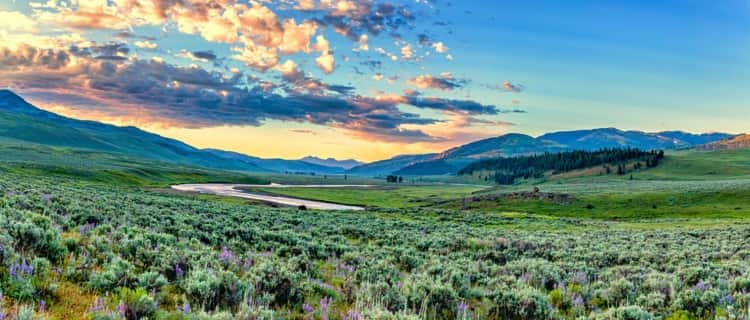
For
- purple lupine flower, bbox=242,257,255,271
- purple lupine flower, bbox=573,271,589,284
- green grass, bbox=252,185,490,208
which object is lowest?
green grass, bbox=252,185,490,208

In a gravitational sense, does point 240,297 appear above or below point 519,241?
above

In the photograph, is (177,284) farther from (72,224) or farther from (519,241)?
(519,241)

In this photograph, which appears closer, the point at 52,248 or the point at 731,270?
the point at 52,248

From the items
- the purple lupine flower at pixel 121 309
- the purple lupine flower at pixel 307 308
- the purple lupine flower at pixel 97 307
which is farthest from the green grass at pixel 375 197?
the purple lupine flower at pixel 121 309

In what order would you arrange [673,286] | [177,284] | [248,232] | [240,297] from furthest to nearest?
[248,232]
[673,286]
[177,284]
[240,297]

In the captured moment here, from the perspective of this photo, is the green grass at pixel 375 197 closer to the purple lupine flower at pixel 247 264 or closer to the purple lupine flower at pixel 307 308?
the purple lupine flower at pixel 247 264

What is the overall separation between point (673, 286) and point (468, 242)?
38.2 feet

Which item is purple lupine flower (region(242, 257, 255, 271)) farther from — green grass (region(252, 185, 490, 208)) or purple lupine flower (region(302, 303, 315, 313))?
green grass (region(252, 185, 490, 208))

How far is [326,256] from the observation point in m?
14.9

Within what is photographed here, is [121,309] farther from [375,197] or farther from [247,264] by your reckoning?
[375,197]

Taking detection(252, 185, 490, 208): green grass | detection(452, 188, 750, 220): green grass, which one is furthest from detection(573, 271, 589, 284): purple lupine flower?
detection(252, 185, 490, 208): green grass

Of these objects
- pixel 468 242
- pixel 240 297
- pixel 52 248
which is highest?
pixel 52 248

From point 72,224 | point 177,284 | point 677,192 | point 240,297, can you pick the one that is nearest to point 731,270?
point 240,297

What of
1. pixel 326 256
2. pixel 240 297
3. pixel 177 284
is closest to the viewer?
pixel 240 297
